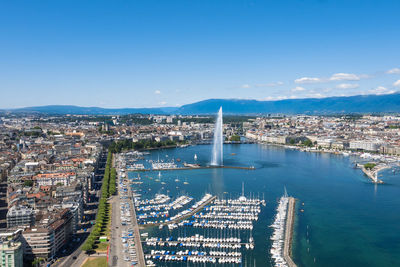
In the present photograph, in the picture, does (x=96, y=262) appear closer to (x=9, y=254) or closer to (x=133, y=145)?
(x=9, y=254)

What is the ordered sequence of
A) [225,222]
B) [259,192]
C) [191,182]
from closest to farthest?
[225,222]
[259,192]
[191,182]

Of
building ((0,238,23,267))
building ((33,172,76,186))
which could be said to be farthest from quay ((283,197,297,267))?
building ((33,172,76,186))

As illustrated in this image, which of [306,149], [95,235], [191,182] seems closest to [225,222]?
[95,235]

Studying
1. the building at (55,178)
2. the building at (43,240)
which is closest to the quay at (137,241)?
the building at (43,240)

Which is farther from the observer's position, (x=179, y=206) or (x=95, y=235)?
(x=179, y=206)

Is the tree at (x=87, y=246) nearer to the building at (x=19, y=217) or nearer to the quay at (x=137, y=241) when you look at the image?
the quay at (x=137, y=241)

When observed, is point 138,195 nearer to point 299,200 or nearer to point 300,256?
point 299,200

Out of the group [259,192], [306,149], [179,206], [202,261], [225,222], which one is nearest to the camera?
[202,261]
